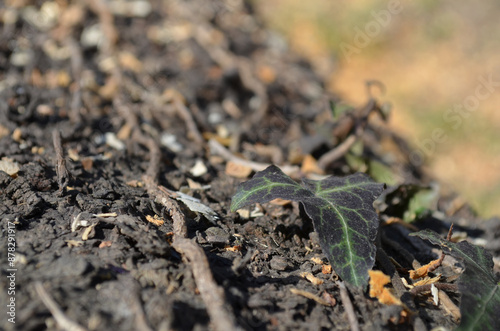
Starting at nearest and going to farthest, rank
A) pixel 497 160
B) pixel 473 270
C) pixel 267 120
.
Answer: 1. pixel 473 270
2. pixel 267 120
3. pixel 497 160

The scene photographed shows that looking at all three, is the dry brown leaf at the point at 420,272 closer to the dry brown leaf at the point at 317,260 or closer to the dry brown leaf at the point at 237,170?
the dry brown leaf at the point at 317,260

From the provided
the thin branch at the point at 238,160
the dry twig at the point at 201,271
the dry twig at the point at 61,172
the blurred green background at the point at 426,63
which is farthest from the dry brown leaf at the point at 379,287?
the blurred green background at the point at 426,63

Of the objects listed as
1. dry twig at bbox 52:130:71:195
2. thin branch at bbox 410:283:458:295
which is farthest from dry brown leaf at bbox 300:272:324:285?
dry twig at bbox 52:130:71:195

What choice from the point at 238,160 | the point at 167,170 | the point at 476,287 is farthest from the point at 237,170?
the point at 476,287

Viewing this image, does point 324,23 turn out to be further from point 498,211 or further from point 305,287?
point 305,287

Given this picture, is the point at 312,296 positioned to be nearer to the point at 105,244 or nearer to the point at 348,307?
the point at 348,307

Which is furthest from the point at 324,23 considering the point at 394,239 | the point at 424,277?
the point at 424,277

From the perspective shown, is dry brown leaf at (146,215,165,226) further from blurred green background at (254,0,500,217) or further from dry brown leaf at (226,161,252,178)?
blurred green background at (254,0,500,217)

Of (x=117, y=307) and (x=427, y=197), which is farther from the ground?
(x=427, y=197)
